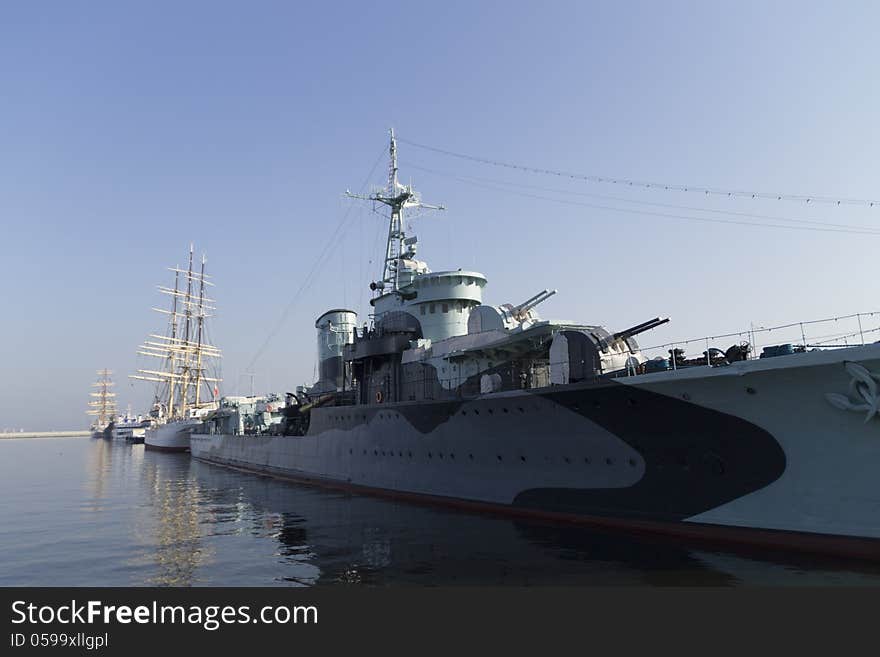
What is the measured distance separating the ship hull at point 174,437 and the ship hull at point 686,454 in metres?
49.5

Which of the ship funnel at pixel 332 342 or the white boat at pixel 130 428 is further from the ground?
the ship funnel at pixel 332 342

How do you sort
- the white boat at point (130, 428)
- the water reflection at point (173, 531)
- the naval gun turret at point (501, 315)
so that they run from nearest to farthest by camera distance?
1. the water reflection at point (173, 531)
2. the naval gun turret at point (501, 315)
3. the white boat at point (130, 428)

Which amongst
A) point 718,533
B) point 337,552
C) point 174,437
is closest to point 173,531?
point 337,552

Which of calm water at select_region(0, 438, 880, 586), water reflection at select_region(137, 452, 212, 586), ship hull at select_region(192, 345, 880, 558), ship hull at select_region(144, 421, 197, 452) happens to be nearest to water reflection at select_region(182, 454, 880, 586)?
calm water at select_region(0, 438, 880, 586)

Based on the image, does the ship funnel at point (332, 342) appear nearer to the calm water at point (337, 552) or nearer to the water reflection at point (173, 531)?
the water reflection at point (173, 531)

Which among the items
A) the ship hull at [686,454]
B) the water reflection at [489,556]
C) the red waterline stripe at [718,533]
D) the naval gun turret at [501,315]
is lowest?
the water reflection at [489,556]

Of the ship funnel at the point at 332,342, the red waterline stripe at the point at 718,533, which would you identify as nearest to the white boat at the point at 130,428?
the ship funnel at the point at 332,342

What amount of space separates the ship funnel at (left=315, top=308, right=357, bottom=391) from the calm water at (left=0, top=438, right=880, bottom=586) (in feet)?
38.1

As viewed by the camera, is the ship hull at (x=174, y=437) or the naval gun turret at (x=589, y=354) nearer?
the naval gun turret at (x=589, y=354)

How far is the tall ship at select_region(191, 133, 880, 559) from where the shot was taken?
893cm

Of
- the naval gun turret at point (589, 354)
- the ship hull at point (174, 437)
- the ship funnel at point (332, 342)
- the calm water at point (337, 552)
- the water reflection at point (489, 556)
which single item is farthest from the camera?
the ship hull at point (174, 437)

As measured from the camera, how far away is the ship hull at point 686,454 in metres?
8.84

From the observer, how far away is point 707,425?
10.3 m

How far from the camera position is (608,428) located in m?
11.6
